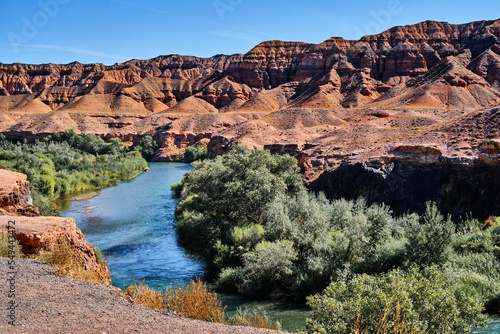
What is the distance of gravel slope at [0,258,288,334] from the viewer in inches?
289

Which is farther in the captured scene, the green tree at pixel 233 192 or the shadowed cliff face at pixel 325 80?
the shadowed cliff face at pixel 325 80

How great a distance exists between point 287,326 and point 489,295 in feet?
25.6

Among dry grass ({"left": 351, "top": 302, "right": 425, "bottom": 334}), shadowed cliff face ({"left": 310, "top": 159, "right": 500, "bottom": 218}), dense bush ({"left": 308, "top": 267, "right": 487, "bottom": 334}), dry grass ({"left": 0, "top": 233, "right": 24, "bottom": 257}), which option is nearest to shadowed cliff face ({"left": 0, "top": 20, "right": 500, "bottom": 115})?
shadowed cliff face ({"left": 310, "top": 159, "right": 500, "bottom": 218})

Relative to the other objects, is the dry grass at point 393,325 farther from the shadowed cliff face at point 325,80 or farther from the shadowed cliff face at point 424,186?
the shadowed cliff face at point 325,80

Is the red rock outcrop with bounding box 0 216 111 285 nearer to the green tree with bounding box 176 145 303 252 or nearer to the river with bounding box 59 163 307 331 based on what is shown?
the river with bounding box 59 163 307 331

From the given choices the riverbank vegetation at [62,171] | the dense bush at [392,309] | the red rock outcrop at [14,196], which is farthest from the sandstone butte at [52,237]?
the riverbank vegetation at [62,171]

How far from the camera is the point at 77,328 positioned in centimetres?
729

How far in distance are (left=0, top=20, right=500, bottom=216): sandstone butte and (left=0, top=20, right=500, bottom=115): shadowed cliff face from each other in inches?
15.8

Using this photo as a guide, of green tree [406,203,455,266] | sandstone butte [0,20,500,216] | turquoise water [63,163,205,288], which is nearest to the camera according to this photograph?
green tree [406,203,455,266]

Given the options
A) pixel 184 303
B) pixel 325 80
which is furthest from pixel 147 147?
pixel 184 303

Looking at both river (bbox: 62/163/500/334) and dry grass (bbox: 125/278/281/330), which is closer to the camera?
dry grass (bbox: 125/278/281/330)

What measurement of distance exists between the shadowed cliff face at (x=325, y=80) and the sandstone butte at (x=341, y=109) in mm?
401

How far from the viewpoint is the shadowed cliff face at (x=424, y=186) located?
78.8ft

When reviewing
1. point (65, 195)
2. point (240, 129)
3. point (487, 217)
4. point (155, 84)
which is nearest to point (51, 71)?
point (155, 84)
